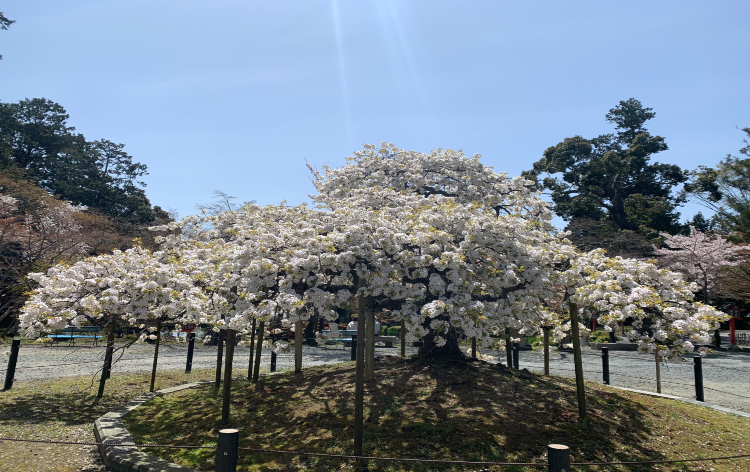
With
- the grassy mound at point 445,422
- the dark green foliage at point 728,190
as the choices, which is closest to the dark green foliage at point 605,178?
the dark green foliage at point 728,190

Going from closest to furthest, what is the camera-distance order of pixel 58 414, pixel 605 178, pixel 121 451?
pixel 121 451 < pixel 58 414 < pixel 605 178

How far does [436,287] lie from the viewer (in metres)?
7.53

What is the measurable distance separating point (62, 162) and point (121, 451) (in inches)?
2195

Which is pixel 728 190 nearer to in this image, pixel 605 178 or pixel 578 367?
pixel 605 178

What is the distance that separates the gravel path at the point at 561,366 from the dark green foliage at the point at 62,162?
28894 millimetres

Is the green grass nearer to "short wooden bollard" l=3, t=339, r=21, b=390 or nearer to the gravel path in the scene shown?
"short wooden bollard" l=3, t=339, r=21, b=390

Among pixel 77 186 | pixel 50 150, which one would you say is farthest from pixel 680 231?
pixel 50 150

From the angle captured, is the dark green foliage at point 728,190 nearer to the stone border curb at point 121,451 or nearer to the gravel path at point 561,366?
the gravel path at point 561,366

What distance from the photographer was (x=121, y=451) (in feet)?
21.0

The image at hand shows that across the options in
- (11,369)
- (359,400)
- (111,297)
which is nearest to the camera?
(359,400)

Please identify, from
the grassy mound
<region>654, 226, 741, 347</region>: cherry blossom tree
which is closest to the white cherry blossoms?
the grassy mound

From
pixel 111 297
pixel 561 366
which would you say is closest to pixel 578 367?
pixel 111 297

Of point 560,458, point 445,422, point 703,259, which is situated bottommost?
point 445,422

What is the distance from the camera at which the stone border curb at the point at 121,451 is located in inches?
226
